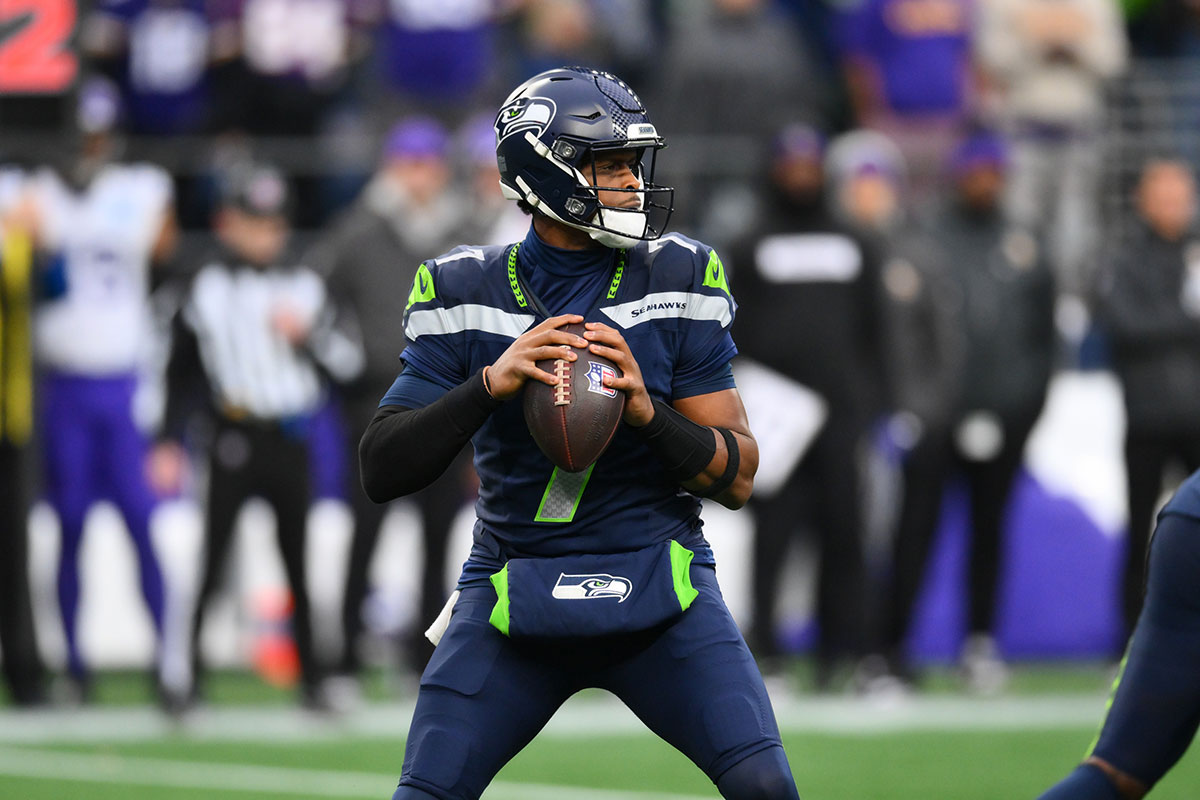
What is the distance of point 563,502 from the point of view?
13.5ft

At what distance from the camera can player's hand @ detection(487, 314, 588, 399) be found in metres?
3.90

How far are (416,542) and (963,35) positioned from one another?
15.6 feet

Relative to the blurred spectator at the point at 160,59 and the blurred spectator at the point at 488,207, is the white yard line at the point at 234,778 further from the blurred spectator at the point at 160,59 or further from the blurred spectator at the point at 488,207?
the blurred spectator at the point at 160,59

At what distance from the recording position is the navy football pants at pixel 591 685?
3.91 meters

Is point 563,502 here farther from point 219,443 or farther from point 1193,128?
point 1193,128

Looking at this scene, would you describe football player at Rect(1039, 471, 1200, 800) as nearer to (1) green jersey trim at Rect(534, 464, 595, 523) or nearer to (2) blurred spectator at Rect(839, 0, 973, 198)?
(1) green jersey trim at Rect(534, 464, 595, 523)

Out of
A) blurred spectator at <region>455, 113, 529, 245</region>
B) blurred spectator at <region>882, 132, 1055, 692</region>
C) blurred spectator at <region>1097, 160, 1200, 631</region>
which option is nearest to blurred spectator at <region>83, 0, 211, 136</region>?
blurred spectator at <region>455, 113, 529, 245</region>

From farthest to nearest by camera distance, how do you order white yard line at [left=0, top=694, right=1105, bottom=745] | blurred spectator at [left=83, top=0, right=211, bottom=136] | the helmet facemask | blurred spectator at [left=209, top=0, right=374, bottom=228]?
blurred spectator at [left=83, top=0, right=211, bottom=136], blurred spectator at [left=209, top=0, right=374, bottom=228], white yard line at [left=0, top=694, right=1105, bottom=745], the helmet facemask

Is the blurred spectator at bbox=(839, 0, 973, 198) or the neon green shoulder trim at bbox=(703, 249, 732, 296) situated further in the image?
the blurred spectator at bbox=(839, 0, 973, 198)

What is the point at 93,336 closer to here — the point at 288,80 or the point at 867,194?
the point at 288,80

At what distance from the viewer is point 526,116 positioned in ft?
13.8

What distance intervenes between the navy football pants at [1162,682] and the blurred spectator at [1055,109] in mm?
7804

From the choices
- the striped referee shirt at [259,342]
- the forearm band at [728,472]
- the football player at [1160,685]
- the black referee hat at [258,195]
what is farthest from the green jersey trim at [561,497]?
the black referee hat at [258,195]

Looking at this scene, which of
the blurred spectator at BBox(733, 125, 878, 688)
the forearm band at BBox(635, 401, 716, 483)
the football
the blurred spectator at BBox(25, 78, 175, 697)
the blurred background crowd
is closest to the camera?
the football
